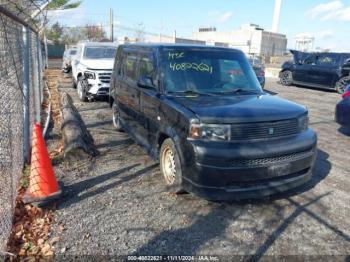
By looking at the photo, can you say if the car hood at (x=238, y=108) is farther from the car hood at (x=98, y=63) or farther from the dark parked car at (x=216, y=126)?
the car hood at (x=98, y=63)

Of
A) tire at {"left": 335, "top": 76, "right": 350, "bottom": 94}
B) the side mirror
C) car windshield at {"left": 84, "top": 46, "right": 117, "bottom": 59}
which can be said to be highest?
car windshield at {"left": 84, "top": 46, "right": 117, "bottom": 59}

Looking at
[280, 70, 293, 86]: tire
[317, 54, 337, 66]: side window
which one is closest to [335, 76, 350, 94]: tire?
[317, 54, 337, 66]: side window

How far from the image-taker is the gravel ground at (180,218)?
331 centimetres

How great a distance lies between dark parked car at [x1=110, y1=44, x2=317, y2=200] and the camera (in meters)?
3.70

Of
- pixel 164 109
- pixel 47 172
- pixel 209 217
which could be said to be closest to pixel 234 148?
pixel 209 217

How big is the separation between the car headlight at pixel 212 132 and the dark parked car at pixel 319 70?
44.7 feet

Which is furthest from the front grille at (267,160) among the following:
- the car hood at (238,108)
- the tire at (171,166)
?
the tire at (171,166)

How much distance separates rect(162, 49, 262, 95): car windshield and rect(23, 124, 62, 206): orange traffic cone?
1.84 meters

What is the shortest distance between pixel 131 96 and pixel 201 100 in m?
1.96

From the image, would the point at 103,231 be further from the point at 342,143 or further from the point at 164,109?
the point at 342,143

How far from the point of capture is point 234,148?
12.0ft

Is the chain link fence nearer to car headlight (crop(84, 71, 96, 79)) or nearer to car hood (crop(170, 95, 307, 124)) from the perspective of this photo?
car hood (crop(170, 95, 307, 124))

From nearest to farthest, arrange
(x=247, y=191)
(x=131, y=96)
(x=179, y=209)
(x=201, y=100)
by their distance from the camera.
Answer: (x=247, y=191) → (x=179, y=209) → (x=201, y=100) → (x=131, y=96)

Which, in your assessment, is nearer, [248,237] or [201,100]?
[248,237]
